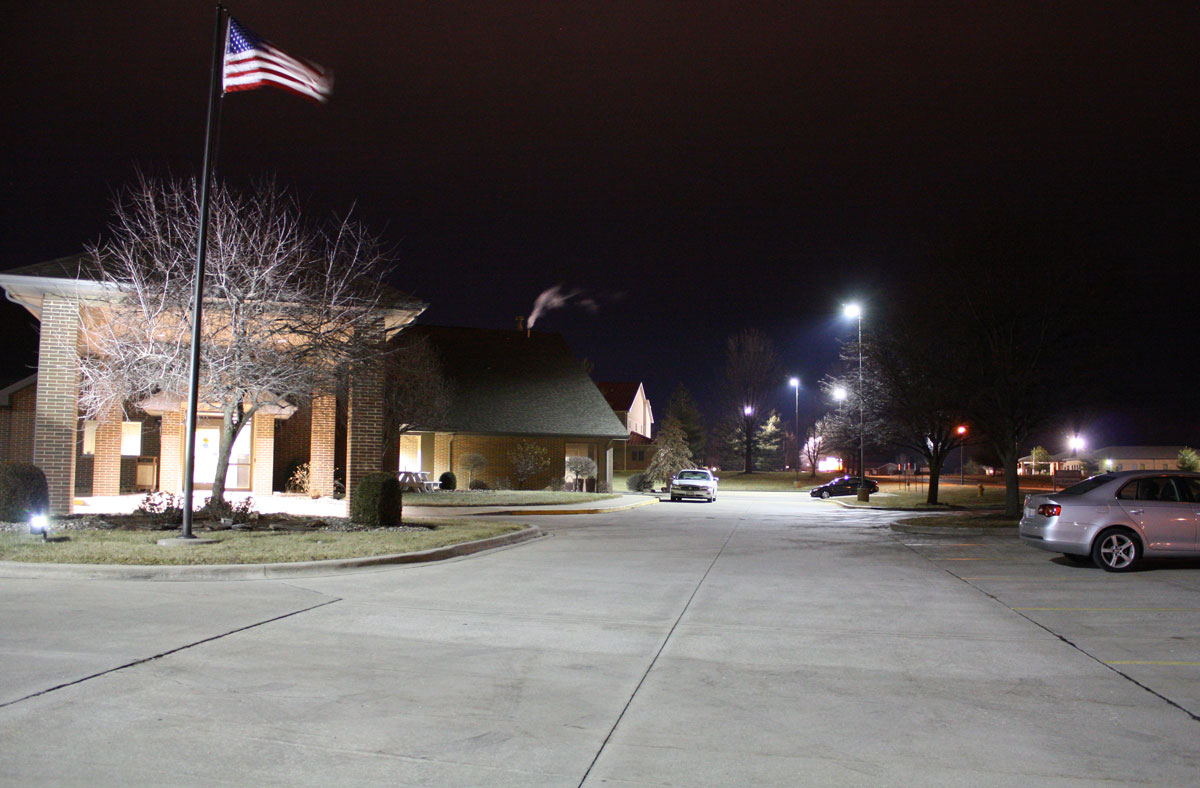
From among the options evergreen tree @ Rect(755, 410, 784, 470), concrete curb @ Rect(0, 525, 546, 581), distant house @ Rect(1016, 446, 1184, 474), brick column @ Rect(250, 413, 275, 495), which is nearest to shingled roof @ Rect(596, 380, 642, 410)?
evergreen tree @ Rect(755, 410, 784, 470)

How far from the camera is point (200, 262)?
45.5ft

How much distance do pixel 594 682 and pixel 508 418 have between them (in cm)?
3400

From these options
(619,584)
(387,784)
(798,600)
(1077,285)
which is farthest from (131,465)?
(1077,285)

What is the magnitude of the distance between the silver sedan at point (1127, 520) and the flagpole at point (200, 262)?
1346 centimetres

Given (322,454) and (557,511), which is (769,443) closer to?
(557,511)

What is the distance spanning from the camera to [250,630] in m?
8.24

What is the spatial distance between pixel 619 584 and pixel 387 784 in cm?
773

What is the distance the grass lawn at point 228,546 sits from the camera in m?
12.0

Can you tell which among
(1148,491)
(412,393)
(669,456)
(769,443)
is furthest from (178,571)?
(769,443)

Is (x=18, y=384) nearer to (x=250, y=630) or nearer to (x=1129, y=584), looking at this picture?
(x=250, y=630)

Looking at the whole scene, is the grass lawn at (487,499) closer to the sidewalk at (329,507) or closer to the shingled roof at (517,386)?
the sidewalk at (329,507)

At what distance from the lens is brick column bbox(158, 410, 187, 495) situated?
25.8m

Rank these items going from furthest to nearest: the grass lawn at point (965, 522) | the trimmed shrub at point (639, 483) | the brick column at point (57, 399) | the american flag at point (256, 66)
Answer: the trimmed shrub at point (639, 483)
the grass lawn at point (965, 522)
the brick column at point (57, 399)
the american flag at point (256, 66)

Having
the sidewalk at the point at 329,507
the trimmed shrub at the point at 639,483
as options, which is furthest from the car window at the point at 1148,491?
the trimmed shrub at the point at 639,483
